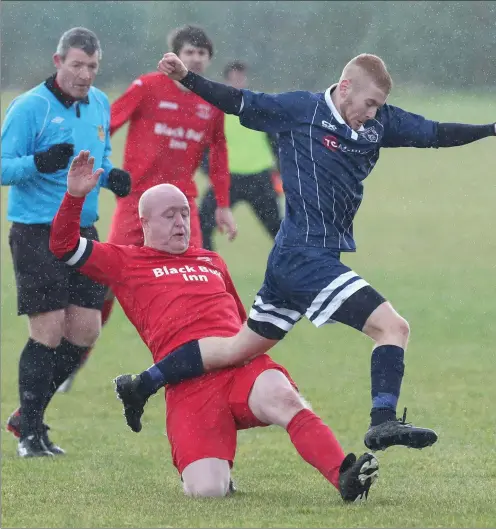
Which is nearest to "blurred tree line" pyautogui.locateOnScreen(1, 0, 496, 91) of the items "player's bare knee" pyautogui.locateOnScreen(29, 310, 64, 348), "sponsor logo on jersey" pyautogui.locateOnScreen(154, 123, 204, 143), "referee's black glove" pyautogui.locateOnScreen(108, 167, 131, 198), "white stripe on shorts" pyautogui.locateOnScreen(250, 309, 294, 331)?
"sponsor logo on jersey" pyautogui.locateOnScreen(154, 123, 204, 143)

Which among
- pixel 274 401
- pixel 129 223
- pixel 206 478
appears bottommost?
pixel 206 478

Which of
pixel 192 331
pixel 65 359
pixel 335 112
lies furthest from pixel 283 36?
pixel 335 112

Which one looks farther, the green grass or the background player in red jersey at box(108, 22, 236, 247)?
the background player in red jersey at box(108, 22, 236, 247)

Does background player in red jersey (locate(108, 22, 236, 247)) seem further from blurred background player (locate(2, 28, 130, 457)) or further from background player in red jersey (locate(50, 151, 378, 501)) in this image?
background player in red jersey (locate(50, 151, 378, 501))

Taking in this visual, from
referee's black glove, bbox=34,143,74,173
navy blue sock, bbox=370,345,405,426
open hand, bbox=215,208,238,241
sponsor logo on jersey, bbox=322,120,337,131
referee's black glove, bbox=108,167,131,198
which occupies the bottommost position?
navy blue sock, bbox=370,345,405,426

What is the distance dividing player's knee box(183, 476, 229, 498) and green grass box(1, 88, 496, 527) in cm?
8

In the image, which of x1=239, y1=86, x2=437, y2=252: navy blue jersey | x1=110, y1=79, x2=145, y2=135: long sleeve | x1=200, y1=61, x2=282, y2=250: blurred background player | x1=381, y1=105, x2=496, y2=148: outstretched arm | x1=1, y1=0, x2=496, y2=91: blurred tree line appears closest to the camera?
x1=239, y1=86, x2=437, y2=252: navy blue jersey

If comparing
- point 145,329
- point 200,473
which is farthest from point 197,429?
point 145,329

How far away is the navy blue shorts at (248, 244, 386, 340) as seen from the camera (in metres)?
5.90

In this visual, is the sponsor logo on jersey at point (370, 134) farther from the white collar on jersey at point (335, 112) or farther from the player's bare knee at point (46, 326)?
the player's bare knee at point (46, 326)

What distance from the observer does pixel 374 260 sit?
17766 mm

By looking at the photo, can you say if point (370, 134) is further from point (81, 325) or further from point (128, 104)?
point (128, 104)

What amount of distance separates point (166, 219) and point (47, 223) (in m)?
1.24

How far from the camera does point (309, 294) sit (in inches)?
237
